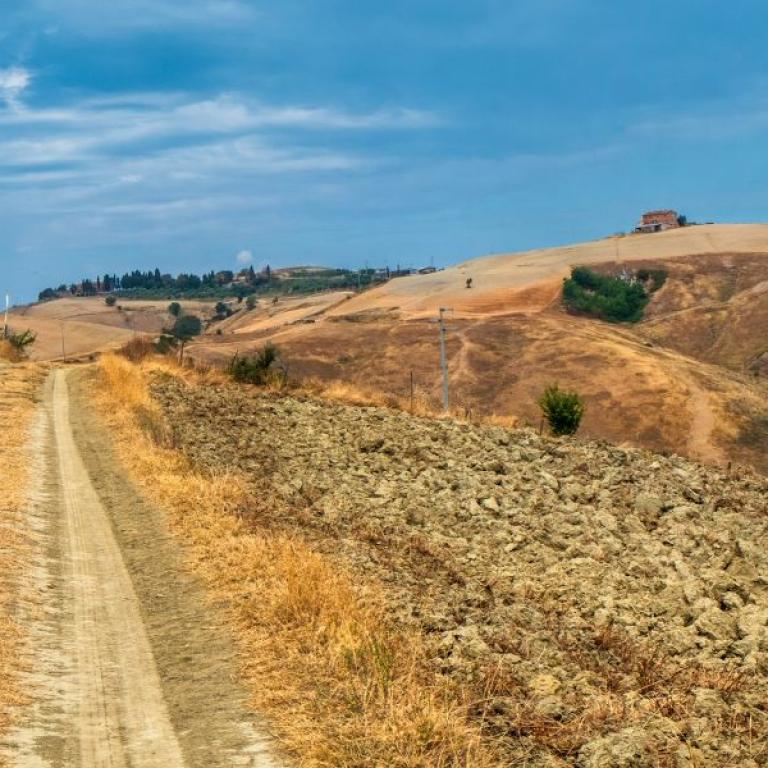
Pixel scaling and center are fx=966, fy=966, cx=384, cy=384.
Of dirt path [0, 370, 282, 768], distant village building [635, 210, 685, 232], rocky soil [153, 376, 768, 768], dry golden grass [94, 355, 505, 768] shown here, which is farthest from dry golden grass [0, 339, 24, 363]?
distant village building [635, 210, 685, 232]

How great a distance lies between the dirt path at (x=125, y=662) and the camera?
6988 millimetres

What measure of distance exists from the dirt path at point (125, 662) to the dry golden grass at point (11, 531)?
19 cm

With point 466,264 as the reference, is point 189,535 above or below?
below

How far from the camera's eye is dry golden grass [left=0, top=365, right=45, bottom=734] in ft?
26.4

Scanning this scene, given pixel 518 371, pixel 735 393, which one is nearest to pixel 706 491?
pixel 735 393

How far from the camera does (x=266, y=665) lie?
8.55 meters

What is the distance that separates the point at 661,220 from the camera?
183m

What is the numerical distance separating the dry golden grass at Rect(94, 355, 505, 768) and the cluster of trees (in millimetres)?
107550

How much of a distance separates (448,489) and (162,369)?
71.4 feet

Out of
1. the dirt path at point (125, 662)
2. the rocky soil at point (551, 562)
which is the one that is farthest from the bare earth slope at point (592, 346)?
the dirt path at point (125, 662)

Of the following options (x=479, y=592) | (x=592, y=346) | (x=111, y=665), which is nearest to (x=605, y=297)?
(x=592, y=346)

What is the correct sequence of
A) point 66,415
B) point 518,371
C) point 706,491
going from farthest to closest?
point 518,371 < point 66,415 < point 706,491

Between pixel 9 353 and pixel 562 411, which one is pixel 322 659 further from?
pixel 9 353

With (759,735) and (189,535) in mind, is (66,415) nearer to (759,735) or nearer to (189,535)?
(189,535)
